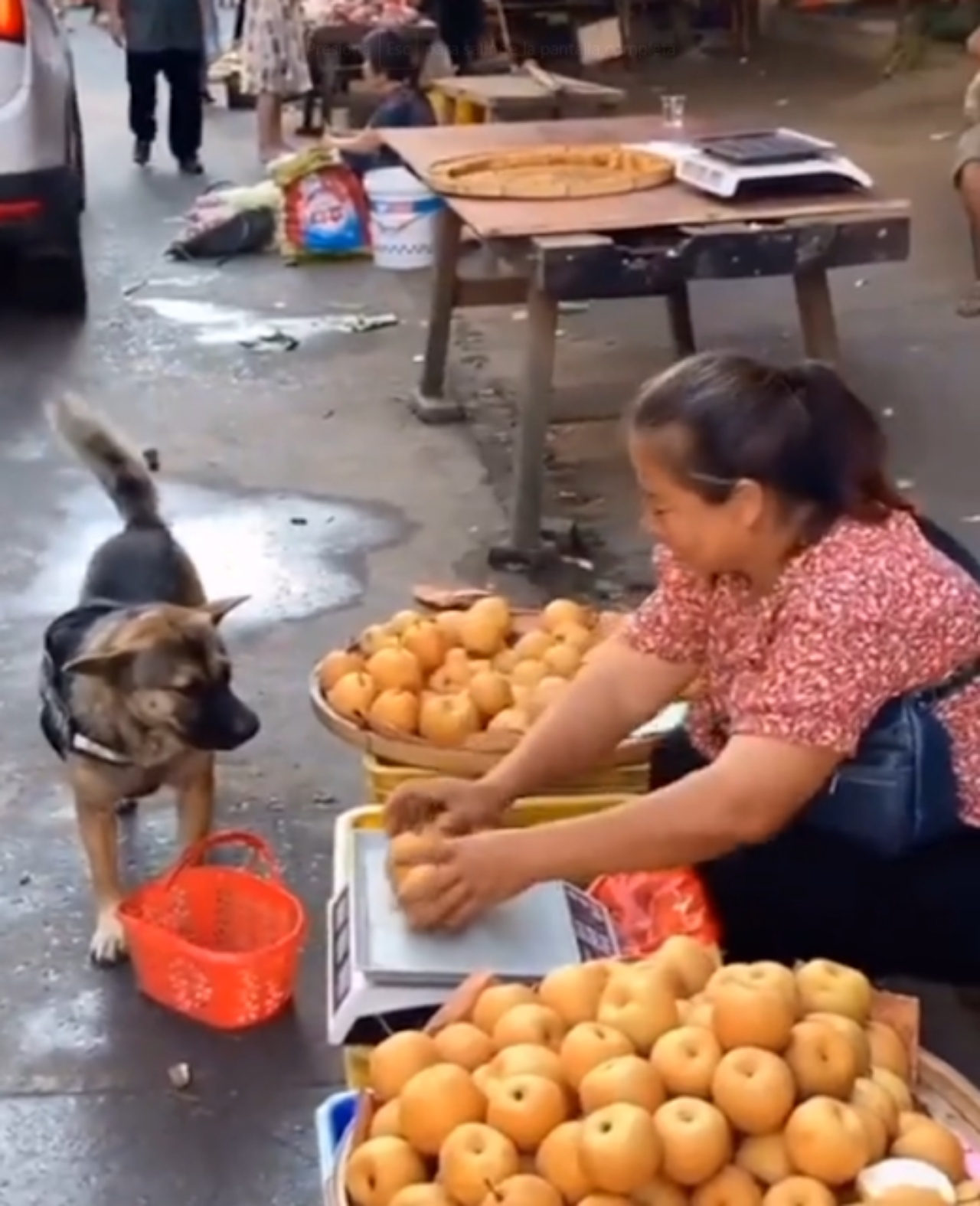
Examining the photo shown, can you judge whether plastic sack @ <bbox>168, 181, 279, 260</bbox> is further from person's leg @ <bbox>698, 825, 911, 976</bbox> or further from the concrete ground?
person's leg @ <bbox>698, 825, 911, 976</bbox>

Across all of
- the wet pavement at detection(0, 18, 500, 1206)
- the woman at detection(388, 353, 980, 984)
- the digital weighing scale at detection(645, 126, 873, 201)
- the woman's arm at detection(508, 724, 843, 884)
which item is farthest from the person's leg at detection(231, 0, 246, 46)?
the woman's arm at detection(508, 724, 843, 884)

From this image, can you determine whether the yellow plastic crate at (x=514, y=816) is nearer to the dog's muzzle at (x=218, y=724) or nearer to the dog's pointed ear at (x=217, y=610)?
the dog's muzzle at (x=218, y=724)

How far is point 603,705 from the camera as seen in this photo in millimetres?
3209

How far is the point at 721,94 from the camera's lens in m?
15.7

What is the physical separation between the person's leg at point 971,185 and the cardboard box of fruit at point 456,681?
451 cm

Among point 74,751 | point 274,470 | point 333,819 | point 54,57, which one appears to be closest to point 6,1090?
point 74,751

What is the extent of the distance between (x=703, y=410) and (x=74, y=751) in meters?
1.60

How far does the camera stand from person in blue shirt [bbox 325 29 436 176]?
9578 millimetres

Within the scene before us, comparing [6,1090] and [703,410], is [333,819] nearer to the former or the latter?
[6,1090]

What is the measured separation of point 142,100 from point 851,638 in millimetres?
→ 10738

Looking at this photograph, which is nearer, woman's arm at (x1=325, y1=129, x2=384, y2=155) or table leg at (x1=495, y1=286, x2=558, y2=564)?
table leg at (x1=495, y1=286, x2=558, y2=564)

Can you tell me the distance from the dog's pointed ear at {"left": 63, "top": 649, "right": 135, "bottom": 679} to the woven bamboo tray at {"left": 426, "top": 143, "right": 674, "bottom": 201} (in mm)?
2431

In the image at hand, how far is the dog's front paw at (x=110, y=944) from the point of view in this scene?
3836 mm

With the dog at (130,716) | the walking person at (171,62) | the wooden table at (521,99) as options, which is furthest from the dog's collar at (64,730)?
the walking person at (171,62)
